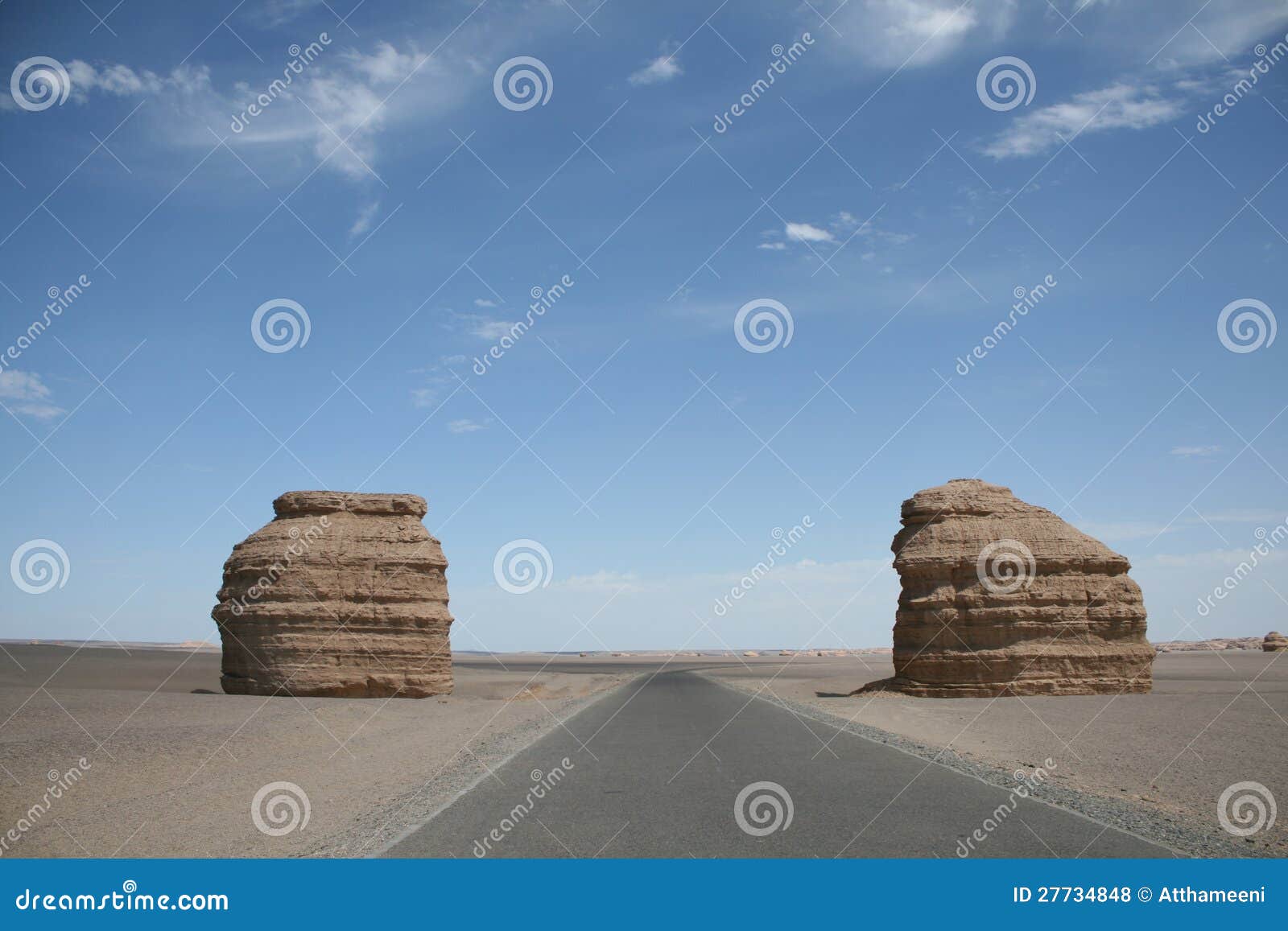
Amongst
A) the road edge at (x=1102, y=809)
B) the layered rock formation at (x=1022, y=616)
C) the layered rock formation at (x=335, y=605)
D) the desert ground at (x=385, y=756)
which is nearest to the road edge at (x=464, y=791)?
the desert ground at (x=385, y=756)

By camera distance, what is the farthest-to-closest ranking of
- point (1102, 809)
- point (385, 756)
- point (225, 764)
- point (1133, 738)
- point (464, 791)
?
point (1133, 738) < point (385, 756) < point (225, 764) < point (464, 791) < point (1102, 809)

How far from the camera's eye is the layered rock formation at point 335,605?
3042 centimetres

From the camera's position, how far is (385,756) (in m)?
16.6

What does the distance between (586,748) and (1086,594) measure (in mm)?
22096

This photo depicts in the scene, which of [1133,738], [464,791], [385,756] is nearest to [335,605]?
[385,756]

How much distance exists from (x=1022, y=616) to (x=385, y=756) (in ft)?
75.5

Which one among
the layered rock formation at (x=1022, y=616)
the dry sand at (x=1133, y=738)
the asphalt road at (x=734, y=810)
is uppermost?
the layered rock formation at (x=1022, y=616)

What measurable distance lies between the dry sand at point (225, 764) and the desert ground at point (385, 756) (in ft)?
0.15

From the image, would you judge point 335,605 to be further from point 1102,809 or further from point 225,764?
point 1102,809

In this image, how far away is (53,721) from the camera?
18.3 m

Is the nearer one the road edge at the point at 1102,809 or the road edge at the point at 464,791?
the road edge at the point at 464,791

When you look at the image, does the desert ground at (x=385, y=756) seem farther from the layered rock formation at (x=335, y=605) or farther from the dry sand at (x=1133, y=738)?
the layered rock formation at (x=335, y=605)

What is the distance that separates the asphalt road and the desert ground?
64cm

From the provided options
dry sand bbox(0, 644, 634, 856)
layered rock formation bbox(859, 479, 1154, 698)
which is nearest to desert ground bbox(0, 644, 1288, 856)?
dry sand bbox(0, 644, 634, 856)
